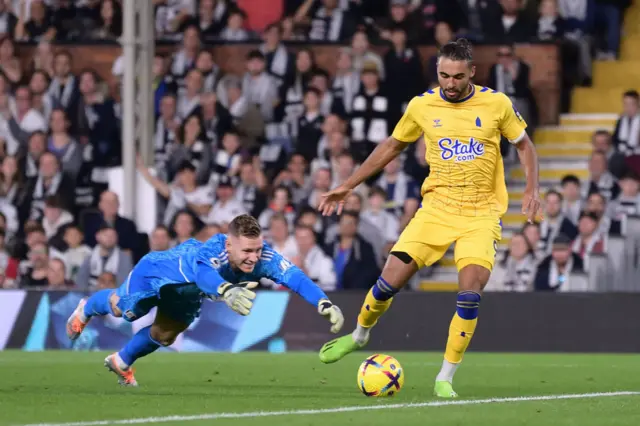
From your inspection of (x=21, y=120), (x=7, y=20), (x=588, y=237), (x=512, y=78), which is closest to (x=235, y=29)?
(x=21, y=120)

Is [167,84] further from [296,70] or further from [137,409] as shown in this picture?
[137,409]

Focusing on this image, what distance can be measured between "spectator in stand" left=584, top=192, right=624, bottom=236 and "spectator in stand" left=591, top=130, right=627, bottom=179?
2.19 ft

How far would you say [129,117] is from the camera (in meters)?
17.9

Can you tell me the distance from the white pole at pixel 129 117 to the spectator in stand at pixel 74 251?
75 centimetres

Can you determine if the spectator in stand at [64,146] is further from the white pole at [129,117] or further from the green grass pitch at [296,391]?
the green grass pitch at [296,391]

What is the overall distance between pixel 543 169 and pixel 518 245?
3573 millimetres

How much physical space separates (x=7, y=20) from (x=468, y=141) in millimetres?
12652

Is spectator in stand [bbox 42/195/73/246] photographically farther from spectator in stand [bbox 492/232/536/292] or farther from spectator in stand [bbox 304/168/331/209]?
spectator in stand [bbox 492/232/536/292]

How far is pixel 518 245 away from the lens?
632 inches

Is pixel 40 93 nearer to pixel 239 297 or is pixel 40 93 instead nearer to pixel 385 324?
pixel 385 324

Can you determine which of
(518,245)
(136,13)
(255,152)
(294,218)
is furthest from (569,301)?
(136,13)

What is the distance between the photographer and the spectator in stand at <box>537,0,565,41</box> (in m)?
19.5

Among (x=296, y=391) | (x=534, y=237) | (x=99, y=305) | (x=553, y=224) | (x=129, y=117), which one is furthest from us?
(x=129, y=117)

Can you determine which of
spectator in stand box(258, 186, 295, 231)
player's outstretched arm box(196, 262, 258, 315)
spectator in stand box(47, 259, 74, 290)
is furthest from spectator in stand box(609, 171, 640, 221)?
player's outstretched arm box(196, 262, 258, 315)
